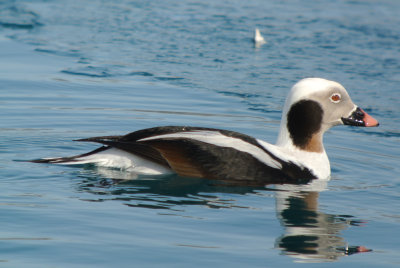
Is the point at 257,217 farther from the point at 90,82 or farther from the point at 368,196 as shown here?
the point at 90,82

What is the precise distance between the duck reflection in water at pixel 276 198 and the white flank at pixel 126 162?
0.07m

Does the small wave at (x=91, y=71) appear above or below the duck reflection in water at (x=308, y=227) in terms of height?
above

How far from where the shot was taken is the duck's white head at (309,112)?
23.7 feet

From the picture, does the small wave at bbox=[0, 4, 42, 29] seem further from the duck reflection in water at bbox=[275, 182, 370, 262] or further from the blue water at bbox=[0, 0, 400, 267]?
the duck reflection in water at bbox=[275, 182, 370, 262]

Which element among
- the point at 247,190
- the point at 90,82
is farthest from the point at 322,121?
the point at 90,82

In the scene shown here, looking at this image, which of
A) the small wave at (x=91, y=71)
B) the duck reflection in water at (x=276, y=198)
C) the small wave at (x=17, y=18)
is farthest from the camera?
the small wave at (x=17, y=18)

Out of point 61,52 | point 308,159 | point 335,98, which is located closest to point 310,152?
point 308,159

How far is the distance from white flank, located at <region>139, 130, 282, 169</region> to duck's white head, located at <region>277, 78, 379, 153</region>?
429 millimetres

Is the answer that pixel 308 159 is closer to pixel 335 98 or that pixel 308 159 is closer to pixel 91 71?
pixel 335 98

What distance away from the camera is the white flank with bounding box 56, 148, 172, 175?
273 inches

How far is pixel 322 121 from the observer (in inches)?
292

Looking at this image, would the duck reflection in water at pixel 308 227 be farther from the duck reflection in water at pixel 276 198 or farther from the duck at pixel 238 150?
the duck at pixel 238 150

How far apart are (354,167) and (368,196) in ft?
3.44

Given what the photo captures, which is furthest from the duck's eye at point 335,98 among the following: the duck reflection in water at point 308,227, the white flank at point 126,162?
the white flank at point 126,162
